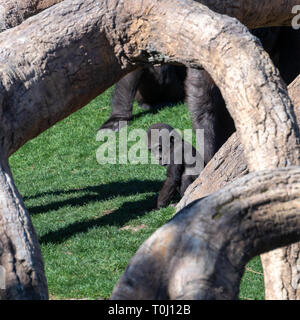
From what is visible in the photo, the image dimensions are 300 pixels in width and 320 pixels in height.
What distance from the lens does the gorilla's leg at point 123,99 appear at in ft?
28.9

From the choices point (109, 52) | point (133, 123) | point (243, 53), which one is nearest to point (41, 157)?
point (133, 123)

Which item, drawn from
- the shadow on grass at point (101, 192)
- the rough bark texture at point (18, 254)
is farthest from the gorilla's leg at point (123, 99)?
the rough bark texture at point (18, 254)

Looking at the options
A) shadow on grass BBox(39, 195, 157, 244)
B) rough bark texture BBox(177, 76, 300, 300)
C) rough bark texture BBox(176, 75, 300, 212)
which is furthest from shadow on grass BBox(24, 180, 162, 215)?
rough bark texture BBox(176, 75, 300, 212)

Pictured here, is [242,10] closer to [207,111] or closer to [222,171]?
[222,171]

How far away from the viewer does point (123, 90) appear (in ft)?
28.9

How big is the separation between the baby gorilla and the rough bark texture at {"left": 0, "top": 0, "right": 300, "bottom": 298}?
3.56 metres

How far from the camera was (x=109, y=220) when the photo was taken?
611 centimetres

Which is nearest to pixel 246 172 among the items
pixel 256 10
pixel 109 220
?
pixel 256 10

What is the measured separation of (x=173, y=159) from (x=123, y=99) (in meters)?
2.30

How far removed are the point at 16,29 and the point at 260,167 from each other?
1086 millimetres

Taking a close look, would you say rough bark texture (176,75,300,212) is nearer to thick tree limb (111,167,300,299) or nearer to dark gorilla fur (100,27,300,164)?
thick tree limb (111,167,300,299)

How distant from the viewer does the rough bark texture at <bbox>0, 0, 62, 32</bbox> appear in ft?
12.6

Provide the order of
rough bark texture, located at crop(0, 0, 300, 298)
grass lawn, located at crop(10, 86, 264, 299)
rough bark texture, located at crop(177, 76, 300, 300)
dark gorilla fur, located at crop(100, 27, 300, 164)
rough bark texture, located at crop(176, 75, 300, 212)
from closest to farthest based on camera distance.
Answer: rough bark texture, located at crop(0, 0, 300, 298), rough bark texture, located at crop(177, 76, 300, 300), rough bark texture, located at crop(176, 75, 300, 212), grass lawn, located at crop(10, 86, 264, 299), dark gorilla fur, located at crop(100, 27, 300, 164)

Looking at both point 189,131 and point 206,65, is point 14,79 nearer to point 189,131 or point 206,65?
point 206,65
